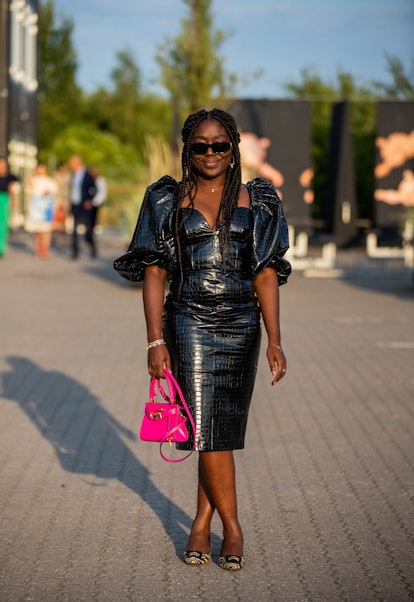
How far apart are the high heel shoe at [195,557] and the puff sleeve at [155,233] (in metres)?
1.09

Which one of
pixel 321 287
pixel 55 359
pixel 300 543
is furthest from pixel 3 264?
pixel 300 543

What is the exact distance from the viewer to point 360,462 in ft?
24.1

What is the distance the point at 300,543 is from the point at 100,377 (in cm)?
497

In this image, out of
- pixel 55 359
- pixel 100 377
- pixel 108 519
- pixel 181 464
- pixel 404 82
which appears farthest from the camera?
pixel 404 82

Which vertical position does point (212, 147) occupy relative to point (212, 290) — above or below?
above

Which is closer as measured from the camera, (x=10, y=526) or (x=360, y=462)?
(x=10, y=526)

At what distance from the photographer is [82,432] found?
26.6 feet

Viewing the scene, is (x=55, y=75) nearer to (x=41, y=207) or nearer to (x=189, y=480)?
(x=41, y=207)

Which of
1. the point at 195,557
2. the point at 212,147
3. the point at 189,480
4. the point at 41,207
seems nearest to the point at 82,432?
the point at 189,480

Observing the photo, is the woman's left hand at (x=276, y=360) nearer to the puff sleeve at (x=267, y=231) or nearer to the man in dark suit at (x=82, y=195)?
the puff sleeve at (x=267, y=231)

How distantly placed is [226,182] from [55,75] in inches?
2615

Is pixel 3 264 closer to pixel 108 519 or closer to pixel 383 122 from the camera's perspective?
pixel 383 122

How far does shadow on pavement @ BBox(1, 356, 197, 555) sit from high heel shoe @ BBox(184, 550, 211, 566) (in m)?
0.27

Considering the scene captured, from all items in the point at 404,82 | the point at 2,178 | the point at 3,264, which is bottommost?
the point at 3,264
